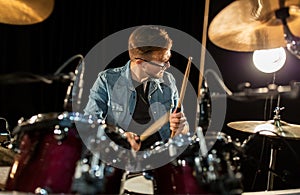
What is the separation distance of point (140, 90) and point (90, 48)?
0.90 metres

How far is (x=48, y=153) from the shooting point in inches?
53.0

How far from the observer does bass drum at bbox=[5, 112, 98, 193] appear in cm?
130

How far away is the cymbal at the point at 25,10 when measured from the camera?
5.56 feet

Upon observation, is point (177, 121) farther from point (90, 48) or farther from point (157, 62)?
point (90, 48)

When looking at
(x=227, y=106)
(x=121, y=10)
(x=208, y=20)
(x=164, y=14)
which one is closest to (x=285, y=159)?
(x=227, y=106)

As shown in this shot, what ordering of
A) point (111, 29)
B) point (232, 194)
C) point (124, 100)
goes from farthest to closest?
point (111, 29), point (124, 100), point (232, 194)

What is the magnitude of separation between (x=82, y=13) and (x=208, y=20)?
3.51 feet

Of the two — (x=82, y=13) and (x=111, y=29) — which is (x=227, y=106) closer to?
(x=111, y=29)

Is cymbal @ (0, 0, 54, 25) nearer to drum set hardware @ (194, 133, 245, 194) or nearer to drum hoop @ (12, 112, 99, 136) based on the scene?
drum hoop @ (12, 112, 99, 136)

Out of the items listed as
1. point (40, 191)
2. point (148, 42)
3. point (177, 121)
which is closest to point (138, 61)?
point (148, 42)

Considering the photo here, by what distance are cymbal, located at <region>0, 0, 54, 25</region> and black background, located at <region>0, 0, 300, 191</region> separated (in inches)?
43.4

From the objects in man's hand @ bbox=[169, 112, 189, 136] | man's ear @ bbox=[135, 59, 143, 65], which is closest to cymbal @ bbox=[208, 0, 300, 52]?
man's hand @ bbox=[169, 112, 189, 136]

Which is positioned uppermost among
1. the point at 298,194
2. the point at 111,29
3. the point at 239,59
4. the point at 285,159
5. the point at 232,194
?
the point at 111,29

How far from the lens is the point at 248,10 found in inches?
65.7
